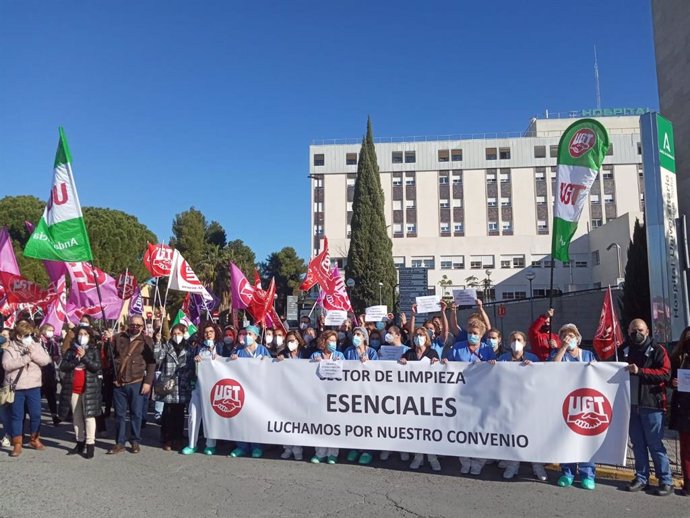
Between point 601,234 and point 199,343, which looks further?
point 601,234

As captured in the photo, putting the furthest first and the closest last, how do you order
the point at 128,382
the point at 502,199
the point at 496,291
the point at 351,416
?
1. the point at 502,199
2. the point at 496,291
3. the point at 128,382
4. the point at 351,416

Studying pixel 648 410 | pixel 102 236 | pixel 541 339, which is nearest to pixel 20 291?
pixel 541 339

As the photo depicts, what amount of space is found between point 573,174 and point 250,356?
5.04 m

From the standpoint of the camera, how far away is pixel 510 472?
6.12m

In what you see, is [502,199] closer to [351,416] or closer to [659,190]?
[659,190]

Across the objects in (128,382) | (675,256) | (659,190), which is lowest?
(128,382)

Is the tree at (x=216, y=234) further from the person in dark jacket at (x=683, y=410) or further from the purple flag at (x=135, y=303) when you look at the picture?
the person in dark jacket at (x=683, y=410)

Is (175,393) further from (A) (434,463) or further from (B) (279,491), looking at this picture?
(A) (434,463)

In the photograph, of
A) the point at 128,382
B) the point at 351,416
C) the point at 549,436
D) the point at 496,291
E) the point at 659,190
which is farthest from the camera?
the point at 496,291

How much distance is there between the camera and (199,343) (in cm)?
801

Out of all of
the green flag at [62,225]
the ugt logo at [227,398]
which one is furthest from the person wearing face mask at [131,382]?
the green flag at [62,225]

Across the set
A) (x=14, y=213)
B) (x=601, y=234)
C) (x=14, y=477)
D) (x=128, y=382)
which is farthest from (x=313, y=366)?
(x=601, y=234)

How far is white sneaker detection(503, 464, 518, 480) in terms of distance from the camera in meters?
6.10

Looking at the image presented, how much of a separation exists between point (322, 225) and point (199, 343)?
55.9 m
